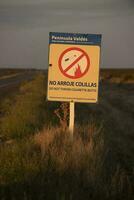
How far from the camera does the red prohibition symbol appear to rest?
1042cm

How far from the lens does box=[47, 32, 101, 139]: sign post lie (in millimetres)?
10406

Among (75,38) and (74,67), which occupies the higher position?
(75,38)

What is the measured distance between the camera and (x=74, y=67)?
10461mm

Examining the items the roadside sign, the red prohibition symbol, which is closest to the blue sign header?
the roadside sign

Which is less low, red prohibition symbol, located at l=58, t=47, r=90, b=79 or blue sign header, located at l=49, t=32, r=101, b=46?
blue sign header, located at l=49, t=32, r=101, b=46

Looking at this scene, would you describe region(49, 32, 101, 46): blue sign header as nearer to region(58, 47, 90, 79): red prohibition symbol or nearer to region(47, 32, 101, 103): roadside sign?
region(47, 32, 101, 103): roadside sign

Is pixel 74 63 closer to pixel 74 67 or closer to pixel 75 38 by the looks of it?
pixel 74 67

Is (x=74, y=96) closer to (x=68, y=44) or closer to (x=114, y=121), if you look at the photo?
(x=68, y=44)

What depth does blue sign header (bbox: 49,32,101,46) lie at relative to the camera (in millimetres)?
10352

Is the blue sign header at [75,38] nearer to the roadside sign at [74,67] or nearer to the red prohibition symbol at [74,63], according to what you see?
the roadside sign at [74,67]

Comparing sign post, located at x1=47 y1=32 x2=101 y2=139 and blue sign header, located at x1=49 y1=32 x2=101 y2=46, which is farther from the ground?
blue sign header, located at x1=49 y1=32 x2=101 y2=46

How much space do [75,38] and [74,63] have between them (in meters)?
0.45

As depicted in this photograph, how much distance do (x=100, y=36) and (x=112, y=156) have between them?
2.18 metres

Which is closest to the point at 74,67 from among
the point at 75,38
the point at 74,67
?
the point at 74,67
